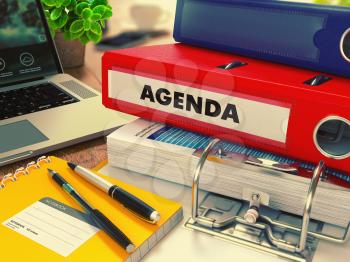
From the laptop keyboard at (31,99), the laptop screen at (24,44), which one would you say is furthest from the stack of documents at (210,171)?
the laptop screen at (24,44)

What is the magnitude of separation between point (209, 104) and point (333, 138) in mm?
145

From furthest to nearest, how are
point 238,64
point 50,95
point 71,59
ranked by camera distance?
point 71,59
point 50,95
point 238,64

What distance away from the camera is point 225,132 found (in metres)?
0.52

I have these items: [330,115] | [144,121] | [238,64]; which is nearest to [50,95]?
[144,121]

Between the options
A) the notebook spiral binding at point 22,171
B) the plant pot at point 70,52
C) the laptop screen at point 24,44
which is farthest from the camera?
the plant pot at point 70,52

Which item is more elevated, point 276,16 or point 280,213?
point 276,16

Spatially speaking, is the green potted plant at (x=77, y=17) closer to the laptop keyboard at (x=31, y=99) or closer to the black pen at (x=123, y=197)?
the laptop keyboard at (x=31, y=99)

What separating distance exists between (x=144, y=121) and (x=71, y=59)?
548 millimetres

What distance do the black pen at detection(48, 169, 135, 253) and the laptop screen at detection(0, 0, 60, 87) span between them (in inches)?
14.6

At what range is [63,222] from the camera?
1.53 ft

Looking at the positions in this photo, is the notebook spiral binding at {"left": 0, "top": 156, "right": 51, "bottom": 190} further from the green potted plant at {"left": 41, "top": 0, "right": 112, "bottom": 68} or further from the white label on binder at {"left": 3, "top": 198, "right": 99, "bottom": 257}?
the green potted plant at {"left": 41, "top": 0, "right": 112, "bottom": 68}

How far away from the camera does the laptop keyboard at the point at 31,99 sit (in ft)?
2.34

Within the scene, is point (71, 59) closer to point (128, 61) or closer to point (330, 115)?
point (128, 61)

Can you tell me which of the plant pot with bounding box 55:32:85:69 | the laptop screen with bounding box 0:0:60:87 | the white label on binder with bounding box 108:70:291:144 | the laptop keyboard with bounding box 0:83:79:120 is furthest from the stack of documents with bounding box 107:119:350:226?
the plant pot with bounding box 55:32:85:69
